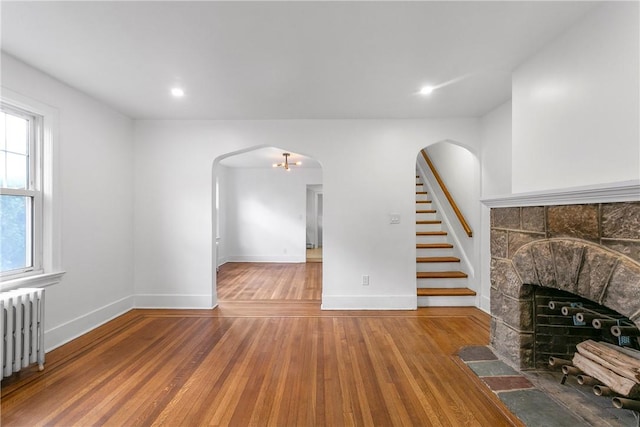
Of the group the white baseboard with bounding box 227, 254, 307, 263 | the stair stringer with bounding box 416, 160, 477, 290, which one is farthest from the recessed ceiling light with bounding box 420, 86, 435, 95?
the white baseboard with bounding box 227, 254, 307, 263

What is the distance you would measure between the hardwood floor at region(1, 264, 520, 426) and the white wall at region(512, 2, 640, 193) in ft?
5.48

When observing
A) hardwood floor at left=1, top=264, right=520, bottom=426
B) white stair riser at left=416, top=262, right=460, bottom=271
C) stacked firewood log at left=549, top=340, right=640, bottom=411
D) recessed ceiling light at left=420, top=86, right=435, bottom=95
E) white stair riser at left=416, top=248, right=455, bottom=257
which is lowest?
hardwood floor at left=1, top=264, right=520, bottom=426

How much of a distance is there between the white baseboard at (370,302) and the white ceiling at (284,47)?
2459 millimetres

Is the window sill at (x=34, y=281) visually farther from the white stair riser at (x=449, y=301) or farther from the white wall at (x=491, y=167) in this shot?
the white wall at (x=491, y=167)

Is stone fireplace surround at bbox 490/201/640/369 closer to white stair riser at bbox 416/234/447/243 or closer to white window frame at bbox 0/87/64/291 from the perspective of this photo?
white stair riser at bbox 416/234/447/243

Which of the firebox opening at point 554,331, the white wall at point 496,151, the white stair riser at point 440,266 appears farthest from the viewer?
the white stair riser at point 440,266

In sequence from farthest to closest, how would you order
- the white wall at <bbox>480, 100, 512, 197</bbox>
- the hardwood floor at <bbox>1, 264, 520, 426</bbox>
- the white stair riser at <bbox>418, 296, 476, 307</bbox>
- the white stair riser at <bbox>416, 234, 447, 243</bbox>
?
the white stair riser at <bbox>416, 234, 447, 243</bbox> < the white stair riser at <bbox>418, 296, 476, 307</bbox> < the white wall at <bbox>480, 100, 512, 197</bbox> < the hardwood floor at <bbox>1, 264, 520, 426</bbox>

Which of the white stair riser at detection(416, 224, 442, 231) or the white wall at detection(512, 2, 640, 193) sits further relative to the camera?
the white stair riser at detection(416, 224, 442, 231)

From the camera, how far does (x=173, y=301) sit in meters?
3.81

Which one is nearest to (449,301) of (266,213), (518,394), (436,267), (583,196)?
(436,267)

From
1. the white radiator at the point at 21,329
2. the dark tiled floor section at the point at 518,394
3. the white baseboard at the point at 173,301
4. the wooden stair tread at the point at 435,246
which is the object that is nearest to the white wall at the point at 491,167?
the wooden stair tread at the point at 435,246

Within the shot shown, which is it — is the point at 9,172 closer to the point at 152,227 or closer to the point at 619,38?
the point at 152,227

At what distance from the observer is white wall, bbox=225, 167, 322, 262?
7.50 meters

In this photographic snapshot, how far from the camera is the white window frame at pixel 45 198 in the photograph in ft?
8.49
